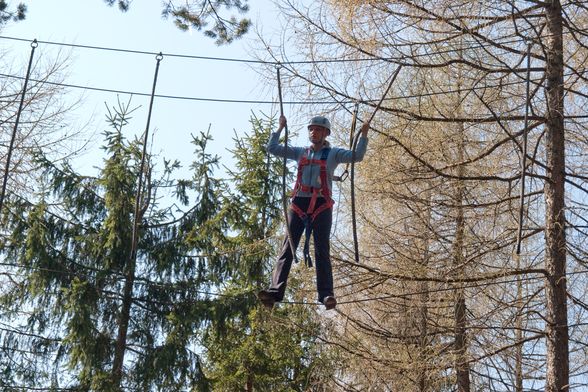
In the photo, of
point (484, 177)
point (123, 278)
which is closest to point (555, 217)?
point (484, 177)

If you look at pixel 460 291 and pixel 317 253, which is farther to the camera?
pixel 460 291

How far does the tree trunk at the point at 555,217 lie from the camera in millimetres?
10320

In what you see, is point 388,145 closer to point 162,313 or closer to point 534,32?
point 534,32

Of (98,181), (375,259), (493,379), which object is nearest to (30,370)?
(98,181)

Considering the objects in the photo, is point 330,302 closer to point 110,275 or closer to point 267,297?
point 267,297

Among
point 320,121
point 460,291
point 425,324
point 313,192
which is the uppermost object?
point 320,121

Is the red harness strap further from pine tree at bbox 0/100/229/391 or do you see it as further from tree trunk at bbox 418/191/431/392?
pine tree at bbox 0/100/229/391

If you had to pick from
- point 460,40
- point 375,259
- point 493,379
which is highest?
point 460,40

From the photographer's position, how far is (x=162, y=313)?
19.0 metres

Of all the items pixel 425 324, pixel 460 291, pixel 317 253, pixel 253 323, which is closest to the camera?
pixel 317 253

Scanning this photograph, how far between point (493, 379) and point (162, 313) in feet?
26.7

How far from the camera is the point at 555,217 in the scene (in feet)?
35.0

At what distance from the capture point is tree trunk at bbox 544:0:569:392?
10.3m

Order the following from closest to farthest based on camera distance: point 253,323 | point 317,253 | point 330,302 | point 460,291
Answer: point 330,302 < point 317,253 < point 460,291 < point 253,323
